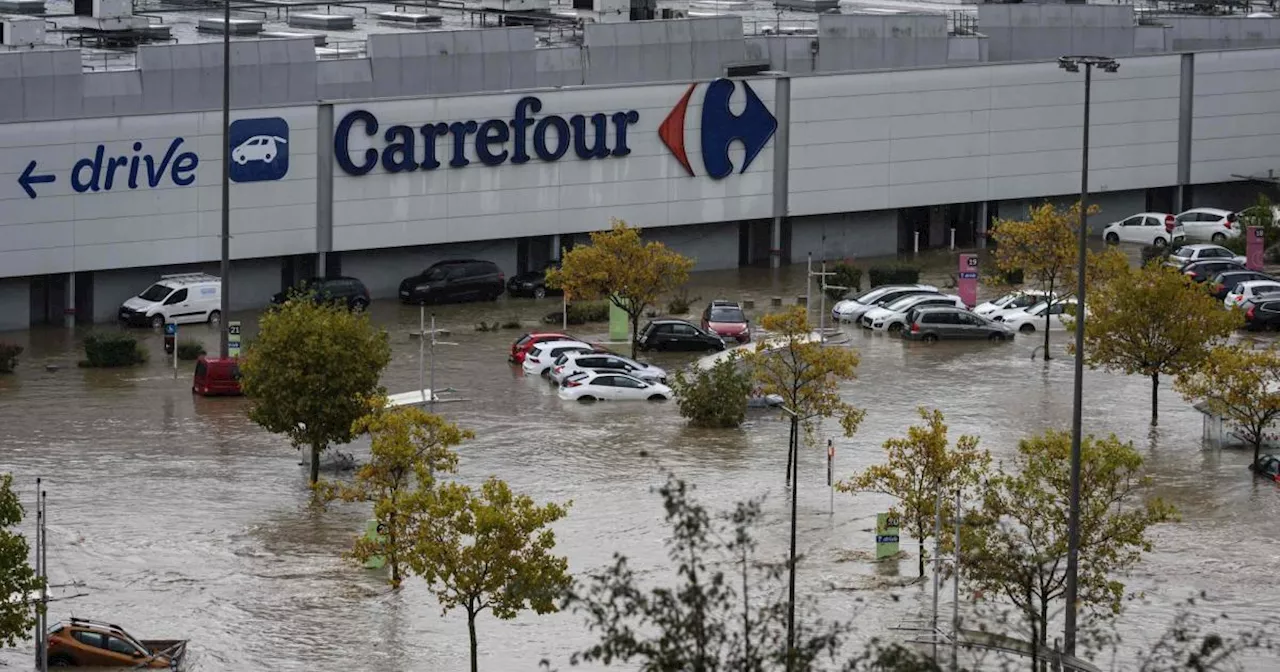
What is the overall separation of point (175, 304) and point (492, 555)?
2652cm

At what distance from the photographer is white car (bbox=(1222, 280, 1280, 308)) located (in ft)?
195

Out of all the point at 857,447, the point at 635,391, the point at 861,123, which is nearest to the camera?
the point at 857,447

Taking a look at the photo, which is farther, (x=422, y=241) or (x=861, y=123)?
(x=861, y=123)

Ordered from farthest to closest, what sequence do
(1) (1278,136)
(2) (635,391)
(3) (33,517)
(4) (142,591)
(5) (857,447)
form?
(1) (1278,136) < (2) (635,391) < (5) (857,447) < (3) (33,517) < (4) (142,591)

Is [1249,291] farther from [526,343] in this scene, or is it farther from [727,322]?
[526,343]

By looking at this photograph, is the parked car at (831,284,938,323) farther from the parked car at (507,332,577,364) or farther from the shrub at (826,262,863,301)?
the parked car at (507,332,577,364)

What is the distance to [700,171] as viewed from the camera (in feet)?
217

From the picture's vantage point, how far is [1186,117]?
241 feet

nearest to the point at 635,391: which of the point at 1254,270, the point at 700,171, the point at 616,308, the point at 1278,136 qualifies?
the point at 616,308

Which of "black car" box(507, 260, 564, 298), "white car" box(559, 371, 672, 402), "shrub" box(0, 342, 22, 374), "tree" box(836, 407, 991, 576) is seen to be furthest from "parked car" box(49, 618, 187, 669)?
"black car" box(507, 260, 564, 298)

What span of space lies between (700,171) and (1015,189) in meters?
10.9

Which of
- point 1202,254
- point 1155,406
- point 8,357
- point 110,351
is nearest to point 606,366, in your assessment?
point 110,351

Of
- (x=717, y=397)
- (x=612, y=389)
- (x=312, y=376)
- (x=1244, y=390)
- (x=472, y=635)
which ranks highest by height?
(x=312, y=376)

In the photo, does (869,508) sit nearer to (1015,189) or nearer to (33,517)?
(33,517)
